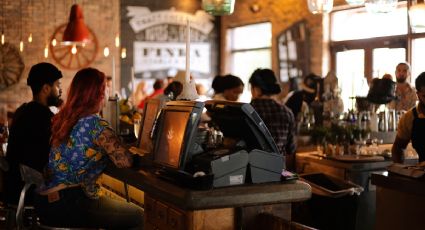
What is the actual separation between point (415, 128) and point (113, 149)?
7.48 feet

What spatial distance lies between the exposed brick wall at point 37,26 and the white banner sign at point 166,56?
74 cm

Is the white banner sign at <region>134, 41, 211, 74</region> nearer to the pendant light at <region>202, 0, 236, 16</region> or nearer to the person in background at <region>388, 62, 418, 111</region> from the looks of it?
the person in background at <region>388, 62, 418, 111</region>

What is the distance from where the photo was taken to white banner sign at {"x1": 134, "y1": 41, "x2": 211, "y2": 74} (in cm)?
1417

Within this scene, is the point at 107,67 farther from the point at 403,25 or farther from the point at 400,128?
the point at 400,128

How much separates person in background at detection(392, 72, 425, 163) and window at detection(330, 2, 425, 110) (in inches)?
213

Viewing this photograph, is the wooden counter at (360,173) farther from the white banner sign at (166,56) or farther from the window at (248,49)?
the white banner sign at (166,56)

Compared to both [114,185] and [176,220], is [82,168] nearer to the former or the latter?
[176,220]

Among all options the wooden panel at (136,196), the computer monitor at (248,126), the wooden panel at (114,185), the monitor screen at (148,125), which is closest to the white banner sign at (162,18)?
the wooden panel at (114,185)

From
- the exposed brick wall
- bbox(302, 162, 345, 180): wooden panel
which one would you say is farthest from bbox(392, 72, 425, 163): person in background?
the exposed brick wall

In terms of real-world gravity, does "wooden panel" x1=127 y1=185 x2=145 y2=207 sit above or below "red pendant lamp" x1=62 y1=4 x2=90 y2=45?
below

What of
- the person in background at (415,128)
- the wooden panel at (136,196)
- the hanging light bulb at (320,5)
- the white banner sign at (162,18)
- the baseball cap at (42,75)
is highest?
the white banner sign at (162,18)

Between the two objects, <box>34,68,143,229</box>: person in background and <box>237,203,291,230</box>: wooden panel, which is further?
<box>34,68,143,229</box>: person in background

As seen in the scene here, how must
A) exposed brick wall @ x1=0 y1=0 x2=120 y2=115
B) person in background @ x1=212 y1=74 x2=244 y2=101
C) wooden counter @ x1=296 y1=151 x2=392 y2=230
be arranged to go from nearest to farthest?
wooden counter @ x1=296 y1=151 x2=392 y2=230 < person in background @ x1=212 y1=74 x2=244 y2=101 < exposed brick wall @ x1=0 y1=0 x2=120 y2=115

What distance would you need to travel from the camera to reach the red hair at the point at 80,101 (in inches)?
136
